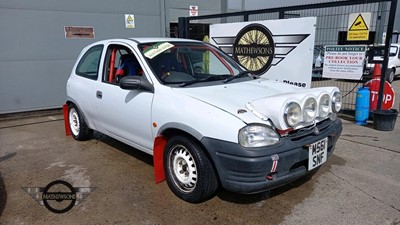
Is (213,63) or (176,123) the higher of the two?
(213,63)

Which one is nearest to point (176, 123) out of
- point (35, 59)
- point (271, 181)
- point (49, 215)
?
point (271, 181)

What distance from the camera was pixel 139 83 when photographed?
11.3ft

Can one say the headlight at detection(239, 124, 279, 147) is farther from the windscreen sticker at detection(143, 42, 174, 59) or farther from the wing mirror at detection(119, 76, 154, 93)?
the windscreen sticker at detection(143, 42, 174, 59)

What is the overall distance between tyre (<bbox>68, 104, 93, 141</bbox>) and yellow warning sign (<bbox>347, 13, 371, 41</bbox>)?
194 inches

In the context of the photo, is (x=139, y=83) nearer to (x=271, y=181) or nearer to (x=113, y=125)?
(x=113, y=125)

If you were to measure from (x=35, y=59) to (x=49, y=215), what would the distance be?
532cm

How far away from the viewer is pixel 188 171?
316 cm

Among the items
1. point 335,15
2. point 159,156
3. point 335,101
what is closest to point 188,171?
point 159,156

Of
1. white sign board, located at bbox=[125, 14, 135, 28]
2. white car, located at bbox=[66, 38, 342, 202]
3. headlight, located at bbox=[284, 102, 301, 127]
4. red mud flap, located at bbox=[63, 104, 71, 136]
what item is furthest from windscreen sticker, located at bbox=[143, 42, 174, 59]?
white sign board, located at bbox=[125, 14, 135, 28]

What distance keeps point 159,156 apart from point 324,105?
70.3 inches

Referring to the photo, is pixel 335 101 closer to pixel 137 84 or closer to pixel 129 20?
pixel 137 84

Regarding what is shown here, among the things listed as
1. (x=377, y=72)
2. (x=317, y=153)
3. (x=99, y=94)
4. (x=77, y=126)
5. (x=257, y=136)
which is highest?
(x=377, y=72)

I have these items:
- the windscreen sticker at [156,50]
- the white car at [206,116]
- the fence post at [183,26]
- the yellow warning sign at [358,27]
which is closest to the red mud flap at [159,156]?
the white car at [206,116]

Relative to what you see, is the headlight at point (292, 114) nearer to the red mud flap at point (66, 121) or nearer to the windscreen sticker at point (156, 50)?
the windscreen sticker at point (156, 50)
